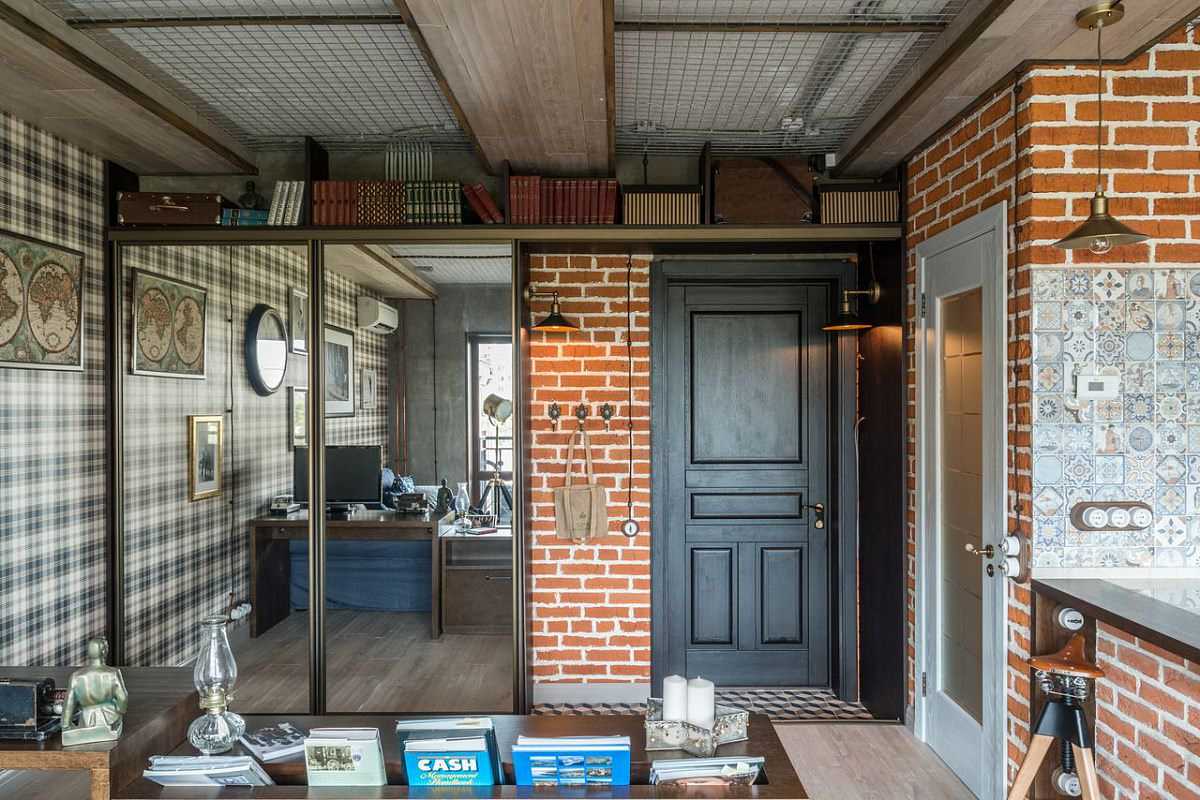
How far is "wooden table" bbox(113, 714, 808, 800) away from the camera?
1799 mm

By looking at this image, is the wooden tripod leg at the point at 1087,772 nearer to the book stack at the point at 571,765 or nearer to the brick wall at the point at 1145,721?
the brick wall at the point at 1145,721

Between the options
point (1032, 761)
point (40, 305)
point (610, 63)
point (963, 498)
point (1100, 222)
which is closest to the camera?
point (1100, 222)

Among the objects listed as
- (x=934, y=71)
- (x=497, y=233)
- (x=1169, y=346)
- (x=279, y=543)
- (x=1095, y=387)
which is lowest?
(x=279, y=543)

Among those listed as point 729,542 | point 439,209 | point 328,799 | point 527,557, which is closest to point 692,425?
point 729,542

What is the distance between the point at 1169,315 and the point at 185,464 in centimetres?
376

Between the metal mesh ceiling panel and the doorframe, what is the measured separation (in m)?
0.55

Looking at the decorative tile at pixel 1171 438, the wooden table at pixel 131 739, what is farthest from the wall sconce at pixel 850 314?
the wooden table at pixel 131 739

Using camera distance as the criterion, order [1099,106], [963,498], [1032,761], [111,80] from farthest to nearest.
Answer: [963,498], [111,80], [1099,106], [1032,761]

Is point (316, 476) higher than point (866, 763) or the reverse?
higher

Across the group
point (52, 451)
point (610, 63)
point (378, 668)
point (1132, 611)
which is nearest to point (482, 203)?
point (610, 63)

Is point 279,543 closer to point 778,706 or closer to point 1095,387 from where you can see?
point 778,706

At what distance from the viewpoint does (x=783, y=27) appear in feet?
8.61

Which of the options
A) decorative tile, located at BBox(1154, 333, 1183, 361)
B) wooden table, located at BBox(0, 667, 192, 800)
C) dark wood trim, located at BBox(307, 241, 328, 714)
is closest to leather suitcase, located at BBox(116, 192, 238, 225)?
dark wood trim, located at BBox(307, 241, 328, 714)

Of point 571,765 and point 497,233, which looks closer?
point 571,765
